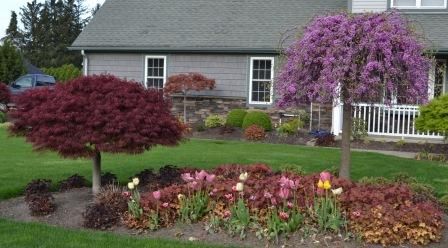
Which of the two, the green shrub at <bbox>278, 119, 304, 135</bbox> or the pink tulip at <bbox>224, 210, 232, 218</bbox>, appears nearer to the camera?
the pink tulip at <bbox>224, 210, 232, 218</bbox>

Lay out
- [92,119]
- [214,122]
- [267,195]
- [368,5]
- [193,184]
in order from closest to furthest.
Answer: [267,195], [193,184], [92,119], [368,5], [214,122]

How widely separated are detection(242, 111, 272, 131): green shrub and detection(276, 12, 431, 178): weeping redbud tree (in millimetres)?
9310

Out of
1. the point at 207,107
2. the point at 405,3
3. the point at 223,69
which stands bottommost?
the point at 207,107

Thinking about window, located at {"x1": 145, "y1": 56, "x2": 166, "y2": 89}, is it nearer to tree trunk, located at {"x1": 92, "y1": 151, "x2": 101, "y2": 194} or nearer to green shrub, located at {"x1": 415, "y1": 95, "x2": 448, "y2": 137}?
green shrub, located at {"x1": 415, "y1": 95, "x2": 448, "y2": 137}

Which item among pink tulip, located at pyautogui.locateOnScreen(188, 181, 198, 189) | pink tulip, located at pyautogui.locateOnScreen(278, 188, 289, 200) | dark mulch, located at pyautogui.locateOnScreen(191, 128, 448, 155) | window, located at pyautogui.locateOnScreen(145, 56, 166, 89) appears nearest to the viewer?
pink tulip, located at pyautogui.locateOnScreen(278, 188, 289, 200)

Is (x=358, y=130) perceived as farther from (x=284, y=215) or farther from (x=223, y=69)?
(x=284, y=215)

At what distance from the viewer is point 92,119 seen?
6918 millimetres

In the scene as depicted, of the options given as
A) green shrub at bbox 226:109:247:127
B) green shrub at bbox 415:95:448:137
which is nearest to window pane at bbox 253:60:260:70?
green shrub at bbox 226:109:247:127

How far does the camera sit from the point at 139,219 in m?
6.52

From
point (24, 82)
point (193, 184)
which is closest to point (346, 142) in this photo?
point (193, 184)

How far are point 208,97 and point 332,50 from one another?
12394mm

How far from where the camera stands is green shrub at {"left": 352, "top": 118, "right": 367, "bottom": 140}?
16312 mm

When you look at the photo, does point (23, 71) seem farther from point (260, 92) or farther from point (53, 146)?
point (53, 146)

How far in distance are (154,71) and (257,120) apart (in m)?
4.86
